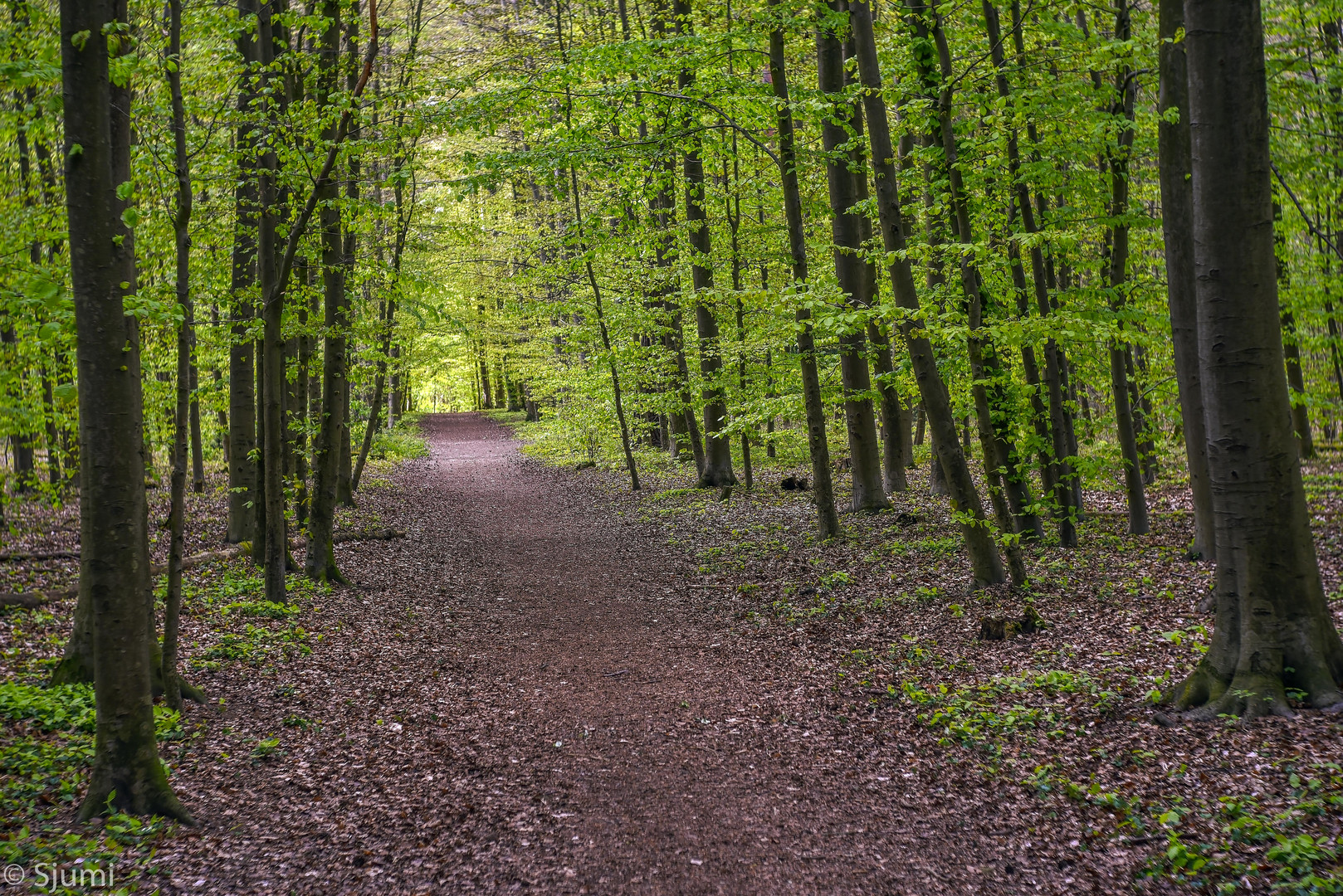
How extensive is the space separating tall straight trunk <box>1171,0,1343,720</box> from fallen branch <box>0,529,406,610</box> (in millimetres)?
8751

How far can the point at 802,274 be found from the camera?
11.2 m

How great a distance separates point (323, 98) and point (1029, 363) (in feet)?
33.0

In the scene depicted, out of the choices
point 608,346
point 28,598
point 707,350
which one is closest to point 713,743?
point 28,598

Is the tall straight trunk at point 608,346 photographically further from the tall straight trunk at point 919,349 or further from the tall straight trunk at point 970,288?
the tall straight trunk at point 970,288

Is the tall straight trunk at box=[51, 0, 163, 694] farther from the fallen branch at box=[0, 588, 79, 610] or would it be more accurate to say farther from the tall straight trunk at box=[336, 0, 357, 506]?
the tall straight trunk at box=[336, 0, 357, 506]

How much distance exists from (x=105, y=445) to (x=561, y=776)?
3.68m

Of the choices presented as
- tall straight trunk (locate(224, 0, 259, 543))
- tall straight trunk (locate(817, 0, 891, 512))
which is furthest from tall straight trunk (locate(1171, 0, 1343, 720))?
tall straight trunk (locate(224, 0, 259, 543))

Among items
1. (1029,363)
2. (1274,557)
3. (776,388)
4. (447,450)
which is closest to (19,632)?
(1274,557)

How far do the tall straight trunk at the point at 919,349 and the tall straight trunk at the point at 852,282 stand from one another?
2.30 meters

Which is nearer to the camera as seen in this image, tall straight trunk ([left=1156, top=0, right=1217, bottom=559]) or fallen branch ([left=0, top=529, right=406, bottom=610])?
tall straight trunk ([left=1156, top=0, right=1217, bottom=559])

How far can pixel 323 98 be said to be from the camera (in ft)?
32.5

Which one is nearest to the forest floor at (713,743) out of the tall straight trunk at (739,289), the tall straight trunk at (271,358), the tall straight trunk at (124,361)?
the tall straight trunk at (124,361)

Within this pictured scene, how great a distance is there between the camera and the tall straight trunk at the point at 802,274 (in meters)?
11.2

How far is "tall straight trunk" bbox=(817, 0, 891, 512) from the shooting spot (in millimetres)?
12047
